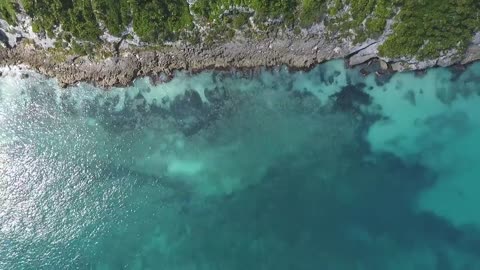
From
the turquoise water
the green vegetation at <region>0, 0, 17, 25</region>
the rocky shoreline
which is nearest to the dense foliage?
the green vegetation at <region>0, 0, 17, 25</region>

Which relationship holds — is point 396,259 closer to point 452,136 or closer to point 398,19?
point 452,136

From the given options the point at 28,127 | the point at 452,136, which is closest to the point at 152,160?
the point at 28,127

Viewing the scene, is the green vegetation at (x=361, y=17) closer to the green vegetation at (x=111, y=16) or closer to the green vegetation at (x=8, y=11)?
the green vegetation at (x=111, y=16)

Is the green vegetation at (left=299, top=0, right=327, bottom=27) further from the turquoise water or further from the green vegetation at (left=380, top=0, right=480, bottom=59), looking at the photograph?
the green vegetation at (left=380, top=0, right=480, bottom=59)

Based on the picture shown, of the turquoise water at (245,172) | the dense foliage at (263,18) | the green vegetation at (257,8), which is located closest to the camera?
the dense foliage at (263,18)

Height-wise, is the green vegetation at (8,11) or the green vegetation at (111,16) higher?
the green vegetation at (111,16)

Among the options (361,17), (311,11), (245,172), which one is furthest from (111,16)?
(361,17)

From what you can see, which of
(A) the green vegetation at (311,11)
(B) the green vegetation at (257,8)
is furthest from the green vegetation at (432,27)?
(B) the green vegetation at (257,8)

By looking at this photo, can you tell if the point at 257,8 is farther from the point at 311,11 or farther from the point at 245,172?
the point at 245,172
